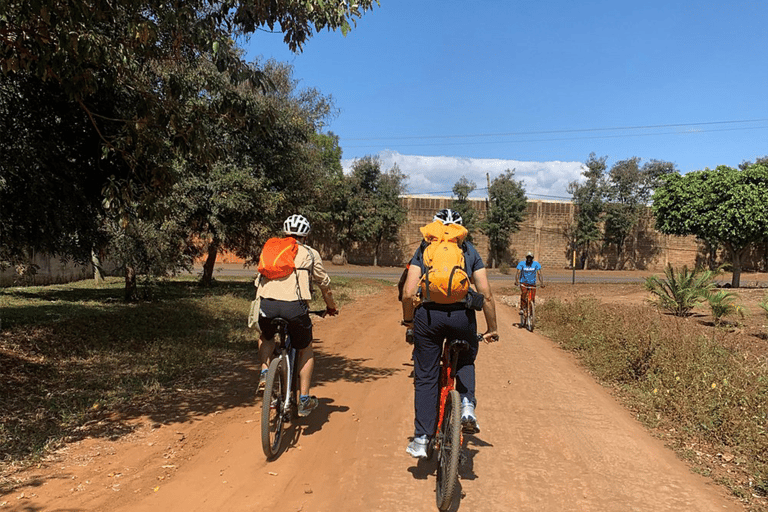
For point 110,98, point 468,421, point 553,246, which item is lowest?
point 468,421

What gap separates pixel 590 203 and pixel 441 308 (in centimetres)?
4032

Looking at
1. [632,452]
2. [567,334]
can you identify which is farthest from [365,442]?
[567,334]

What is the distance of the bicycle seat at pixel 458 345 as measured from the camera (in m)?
4.05

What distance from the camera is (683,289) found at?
47.5 feet

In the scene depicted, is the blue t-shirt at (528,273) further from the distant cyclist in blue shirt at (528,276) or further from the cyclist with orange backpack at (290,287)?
the cyclist with orange backpack at (290,287)

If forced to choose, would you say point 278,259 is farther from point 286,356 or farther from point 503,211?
point 503,211

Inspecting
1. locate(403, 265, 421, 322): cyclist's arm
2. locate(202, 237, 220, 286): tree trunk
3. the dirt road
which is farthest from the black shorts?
locate(202, 237, 220, 286): tree trunk

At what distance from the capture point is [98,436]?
5188 mm

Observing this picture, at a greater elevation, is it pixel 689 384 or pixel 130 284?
pixel 130 284

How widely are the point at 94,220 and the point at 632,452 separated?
8.20 m

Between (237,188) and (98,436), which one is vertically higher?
(237,188)

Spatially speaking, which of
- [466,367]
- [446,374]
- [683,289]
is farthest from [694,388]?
[683,289]

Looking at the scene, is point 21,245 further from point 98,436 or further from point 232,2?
point 232,2

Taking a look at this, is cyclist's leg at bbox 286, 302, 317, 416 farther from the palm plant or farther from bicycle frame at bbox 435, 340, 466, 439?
the palm plant
